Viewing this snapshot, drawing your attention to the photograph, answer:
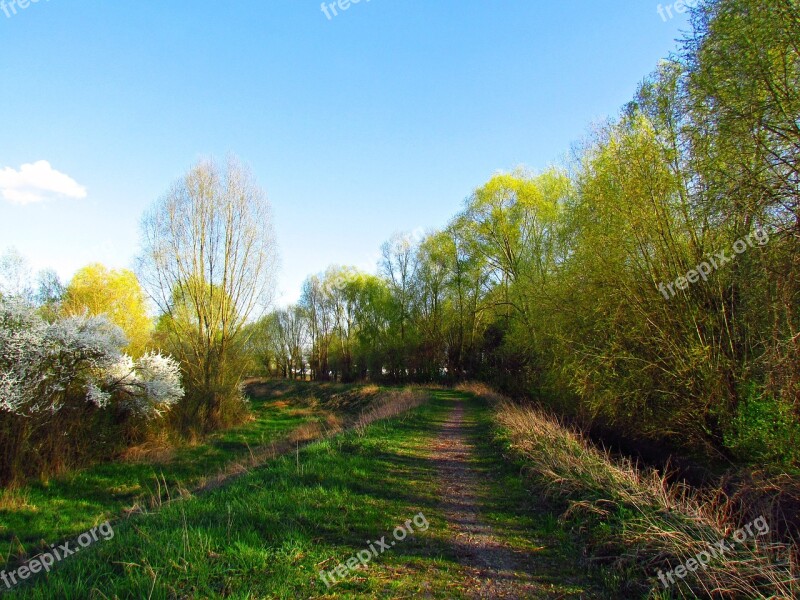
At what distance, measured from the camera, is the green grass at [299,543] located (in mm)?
3502

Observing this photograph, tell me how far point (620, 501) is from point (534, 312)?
10.4 meters

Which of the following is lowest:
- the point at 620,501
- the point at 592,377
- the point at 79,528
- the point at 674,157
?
the point at 79,528

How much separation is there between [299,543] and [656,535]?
357 centimetres

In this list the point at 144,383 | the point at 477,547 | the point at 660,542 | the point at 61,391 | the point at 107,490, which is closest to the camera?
the point at 660,542

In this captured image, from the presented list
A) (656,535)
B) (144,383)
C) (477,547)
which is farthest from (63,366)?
(656,535)

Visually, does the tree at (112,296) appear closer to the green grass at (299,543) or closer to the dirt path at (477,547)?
the green grass at (299,543)

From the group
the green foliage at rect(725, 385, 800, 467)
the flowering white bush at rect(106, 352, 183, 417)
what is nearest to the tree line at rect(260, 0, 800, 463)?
the green foliage at rect(725, 385, 800, 467)

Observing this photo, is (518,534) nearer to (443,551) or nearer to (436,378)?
(443,551)

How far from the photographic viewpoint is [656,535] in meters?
3.92

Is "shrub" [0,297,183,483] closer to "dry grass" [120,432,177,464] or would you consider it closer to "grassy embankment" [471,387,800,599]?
"dry grass" [120,432,177,464]

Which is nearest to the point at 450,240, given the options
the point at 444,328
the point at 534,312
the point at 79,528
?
the point at 444,328

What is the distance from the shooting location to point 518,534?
16.3ft

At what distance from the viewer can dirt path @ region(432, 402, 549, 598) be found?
12.3ft

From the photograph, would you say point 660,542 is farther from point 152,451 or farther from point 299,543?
point 152,451
